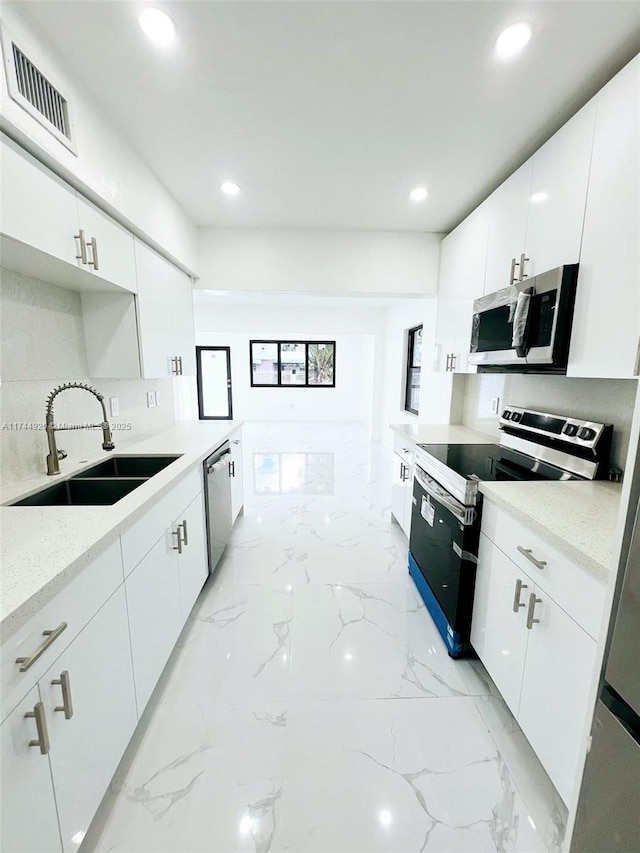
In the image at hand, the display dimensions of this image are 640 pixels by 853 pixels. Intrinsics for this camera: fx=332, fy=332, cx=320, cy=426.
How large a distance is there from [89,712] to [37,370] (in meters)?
1.44

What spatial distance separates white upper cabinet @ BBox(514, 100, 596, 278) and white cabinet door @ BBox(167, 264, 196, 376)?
91.9 inches

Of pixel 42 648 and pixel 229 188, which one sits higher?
pixel 229 188

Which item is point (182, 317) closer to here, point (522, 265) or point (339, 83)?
point (339, 83)

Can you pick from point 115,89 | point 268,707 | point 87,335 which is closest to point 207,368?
point 87,335

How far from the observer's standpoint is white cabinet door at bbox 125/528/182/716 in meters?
1.26

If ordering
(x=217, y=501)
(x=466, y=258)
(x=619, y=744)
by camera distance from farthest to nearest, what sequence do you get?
1. (x=466, y=258)
2. (x=217, y=501)
3. (x=619, y=744)

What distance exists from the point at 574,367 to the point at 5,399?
2.47 metres

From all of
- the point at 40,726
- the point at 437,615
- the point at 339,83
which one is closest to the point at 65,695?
the point at 40,726

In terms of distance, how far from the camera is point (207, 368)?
7.62 m

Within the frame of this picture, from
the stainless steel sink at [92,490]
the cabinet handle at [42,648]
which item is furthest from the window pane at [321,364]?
the cabinet handle at [42,648]

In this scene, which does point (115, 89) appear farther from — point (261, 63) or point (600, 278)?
point (600, 278)

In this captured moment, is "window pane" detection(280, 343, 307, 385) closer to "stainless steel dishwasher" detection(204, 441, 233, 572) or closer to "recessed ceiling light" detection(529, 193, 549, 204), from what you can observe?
"stainless steel dishwasher" detection(204, 441, 233, 572)

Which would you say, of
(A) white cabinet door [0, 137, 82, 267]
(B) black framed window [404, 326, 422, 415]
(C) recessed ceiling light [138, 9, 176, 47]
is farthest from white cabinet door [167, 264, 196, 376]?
(B) black framed window [404, 326, 422, 415]

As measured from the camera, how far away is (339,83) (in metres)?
1.41
